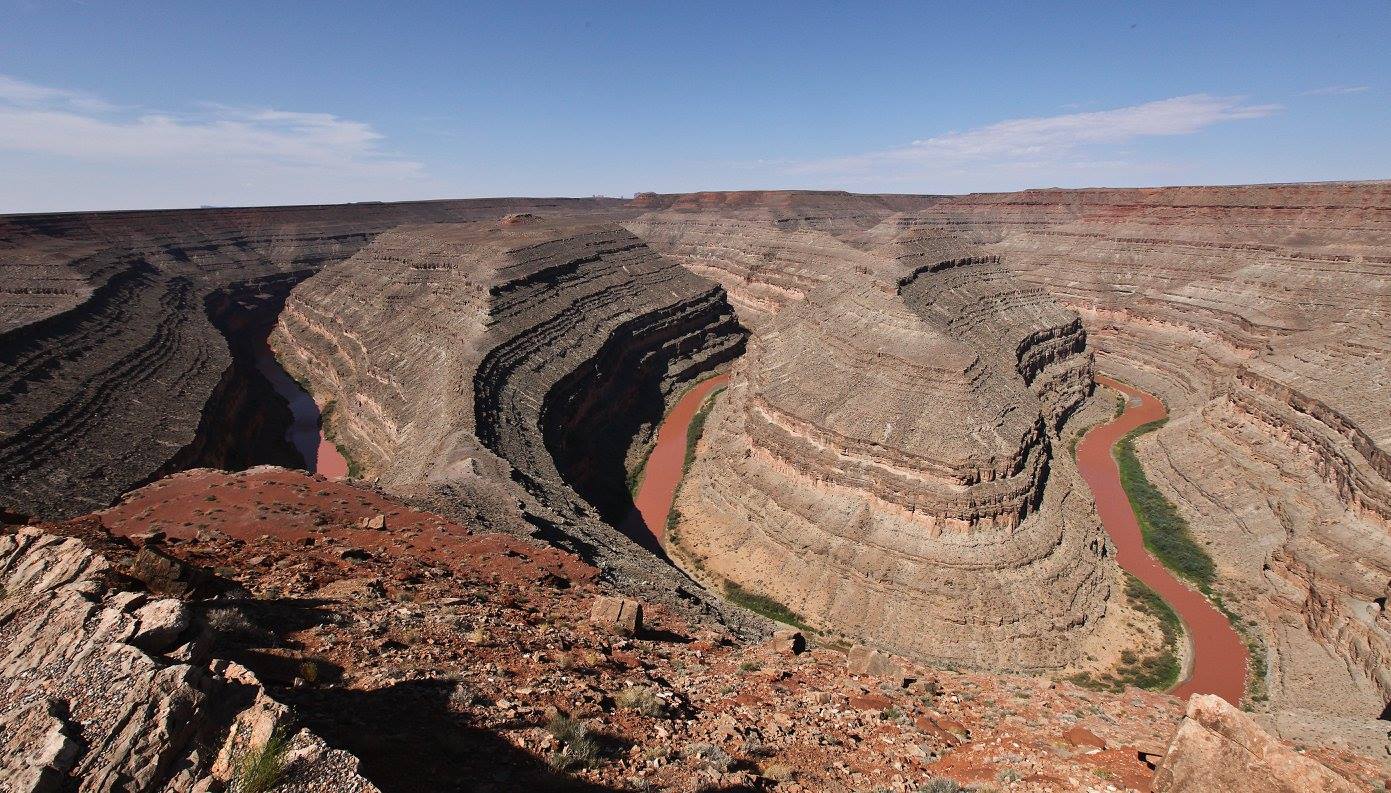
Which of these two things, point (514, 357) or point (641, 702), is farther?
point (514, 357)

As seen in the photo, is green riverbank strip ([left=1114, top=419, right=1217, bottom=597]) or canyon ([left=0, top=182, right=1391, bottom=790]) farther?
green riverbank strip ([left=1114, top=419, right=1217, bottom=597])

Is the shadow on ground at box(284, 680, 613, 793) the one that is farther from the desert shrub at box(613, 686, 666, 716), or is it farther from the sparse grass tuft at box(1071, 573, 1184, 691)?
the sparse grass tuft at box(1071, 573, 1184, 691)

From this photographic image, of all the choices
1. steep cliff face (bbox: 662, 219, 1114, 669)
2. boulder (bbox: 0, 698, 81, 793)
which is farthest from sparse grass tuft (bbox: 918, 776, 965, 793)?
steep cliff face (bbox: 662, 219, 1114, 669)

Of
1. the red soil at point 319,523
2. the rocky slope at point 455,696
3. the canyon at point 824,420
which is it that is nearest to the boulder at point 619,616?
the rocky slope at point 455,696

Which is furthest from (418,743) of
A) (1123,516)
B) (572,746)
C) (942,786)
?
(1123,516)

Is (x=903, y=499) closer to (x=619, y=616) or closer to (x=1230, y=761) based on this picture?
(x=619, y=616)

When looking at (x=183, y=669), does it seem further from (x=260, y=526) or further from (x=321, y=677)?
(x=260, y=526)
